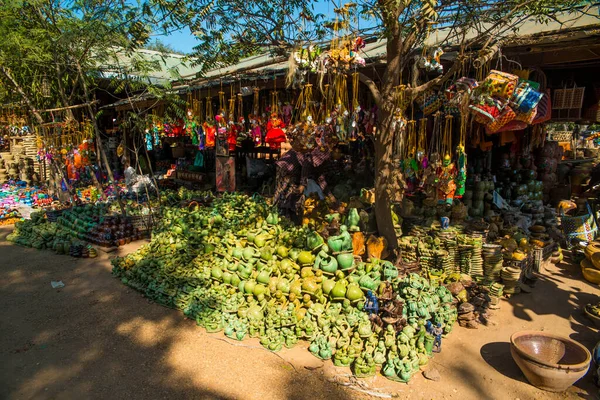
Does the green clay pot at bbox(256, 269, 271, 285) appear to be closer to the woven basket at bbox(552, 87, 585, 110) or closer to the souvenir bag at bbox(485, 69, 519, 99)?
the souvenir bag at bbox(485, 69, 519, 99)

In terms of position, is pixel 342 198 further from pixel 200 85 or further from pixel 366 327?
pixel 200 85

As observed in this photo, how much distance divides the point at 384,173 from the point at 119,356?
11.7 feet

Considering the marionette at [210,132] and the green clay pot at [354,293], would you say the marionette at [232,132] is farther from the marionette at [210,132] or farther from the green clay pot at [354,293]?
the green clay pot at [354,293]

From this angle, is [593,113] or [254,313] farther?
[593,113]

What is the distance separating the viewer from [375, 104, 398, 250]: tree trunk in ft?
14.6

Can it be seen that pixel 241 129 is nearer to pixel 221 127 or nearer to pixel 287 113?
pixel 221 127

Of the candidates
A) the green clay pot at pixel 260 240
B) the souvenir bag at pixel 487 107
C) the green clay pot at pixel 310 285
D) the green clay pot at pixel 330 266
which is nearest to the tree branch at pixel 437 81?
the souvenir bag at pixel 487 107

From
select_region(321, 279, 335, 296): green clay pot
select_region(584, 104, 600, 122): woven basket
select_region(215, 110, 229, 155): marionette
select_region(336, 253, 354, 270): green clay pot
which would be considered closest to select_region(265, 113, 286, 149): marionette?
select_region(215, 110, 229, 155): marionette

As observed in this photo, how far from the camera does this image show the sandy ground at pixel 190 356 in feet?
10.4

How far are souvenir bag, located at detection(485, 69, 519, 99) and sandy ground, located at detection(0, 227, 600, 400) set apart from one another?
2511 millimetres

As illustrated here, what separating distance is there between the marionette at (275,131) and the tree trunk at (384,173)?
1.85 m

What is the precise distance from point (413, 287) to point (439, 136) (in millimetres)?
2443

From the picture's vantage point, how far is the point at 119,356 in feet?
12.2

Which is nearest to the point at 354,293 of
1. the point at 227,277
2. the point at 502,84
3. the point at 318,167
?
the point at 227,277
